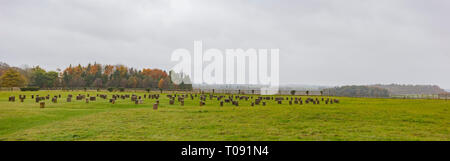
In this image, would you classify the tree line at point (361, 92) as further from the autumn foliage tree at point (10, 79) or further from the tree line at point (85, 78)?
the autumn foliage tree at point (10, 79)

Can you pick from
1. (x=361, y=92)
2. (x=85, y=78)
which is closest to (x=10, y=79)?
(x=85, y=78)

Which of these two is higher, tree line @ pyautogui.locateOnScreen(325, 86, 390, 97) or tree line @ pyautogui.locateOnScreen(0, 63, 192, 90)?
tree line @ pyautogui.locateOnScreen(0, 63, 192, 90)

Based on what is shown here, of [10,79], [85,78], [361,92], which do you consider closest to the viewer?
[10,79]

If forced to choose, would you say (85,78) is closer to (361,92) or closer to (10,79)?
(10,79)

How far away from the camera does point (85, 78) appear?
9856 cm

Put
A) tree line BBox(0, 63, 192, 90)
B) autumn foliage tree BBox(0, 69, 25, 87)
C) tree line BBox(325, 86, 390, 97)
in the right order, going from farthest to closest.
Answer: tree line BBox(0, 63, 192, 90) < autumn foliage tree BBox(0, 69, 25, 87) < tree line BBox(325, 86, 390, 97)

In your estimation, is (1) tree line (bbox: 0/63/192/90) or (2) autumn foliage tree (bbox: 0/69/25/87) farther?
(1) tree line (bbox: 0/63/192/90)

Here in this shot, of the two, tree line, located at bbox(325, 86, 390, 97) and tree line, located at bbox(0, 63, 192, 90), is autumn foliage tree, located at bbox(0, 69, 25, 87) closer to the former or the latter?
tree line, located at bbox(0, 63, 192, 90)

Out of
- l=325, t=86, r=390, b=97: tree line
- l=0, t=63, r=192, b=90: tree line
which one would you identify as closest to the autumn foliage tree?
l=0, t=63, r=192, b=90: tree line

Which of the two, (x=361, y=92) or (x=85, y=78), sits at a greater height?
(x=85, y=78)

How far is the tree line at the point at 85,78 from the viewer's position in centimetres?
7294

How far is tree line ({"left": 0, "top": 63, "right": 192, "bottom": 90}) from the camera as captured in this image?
239 ft
